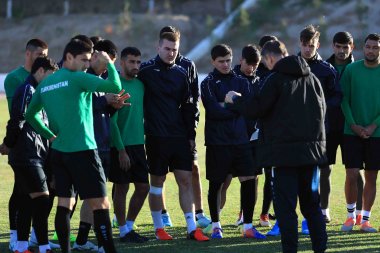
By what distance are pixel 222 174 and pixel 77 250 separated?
6.18 feet

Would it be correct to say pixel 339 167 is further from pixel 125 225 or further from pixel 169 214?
pixel 125 225

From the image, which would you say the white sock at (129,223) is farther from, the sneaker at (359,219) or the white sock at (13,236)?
the sneaker at (359,219)

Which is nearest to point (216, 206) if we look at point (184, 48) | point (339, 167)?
point (339, 167)

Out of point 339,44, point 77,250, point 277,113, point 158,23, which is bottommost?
point 77,250

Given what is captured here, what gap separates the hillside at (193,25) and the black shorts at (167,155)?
3443 cm

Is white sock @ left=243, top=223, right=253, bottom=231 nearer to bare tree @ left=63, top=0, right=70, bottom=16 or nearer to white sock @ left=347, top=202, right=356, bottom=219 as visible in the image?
white sock @ left=347, top=202, right=356, bottom=219

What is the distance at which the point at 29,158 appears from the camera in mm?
8852

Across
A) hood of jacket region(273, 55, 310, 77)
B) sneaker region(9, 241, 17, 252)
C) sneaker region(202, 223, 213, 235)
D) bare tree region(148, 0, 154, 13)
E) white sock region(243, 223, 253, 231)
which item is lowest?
sneaker region(202, 223, 213, 235)

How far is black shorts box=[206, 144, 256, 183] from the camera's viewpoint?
33.8ft

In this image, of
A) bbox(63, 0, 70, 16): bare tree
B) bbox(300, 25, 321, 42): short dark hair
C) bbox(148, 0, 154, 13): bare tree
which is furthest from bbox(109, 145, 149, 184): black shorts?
bbox(63, 0, 70, 16): bare tree

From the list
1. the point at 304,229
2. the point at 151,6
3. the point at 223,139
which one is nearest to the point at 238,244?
the point at 304,229

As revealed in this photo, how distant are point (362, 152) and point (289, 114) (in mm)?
2701

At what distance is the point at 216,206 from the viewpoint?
1029 centimetres

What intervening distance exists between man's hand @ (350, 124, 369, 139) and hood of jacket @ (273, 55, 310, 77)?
239cm
